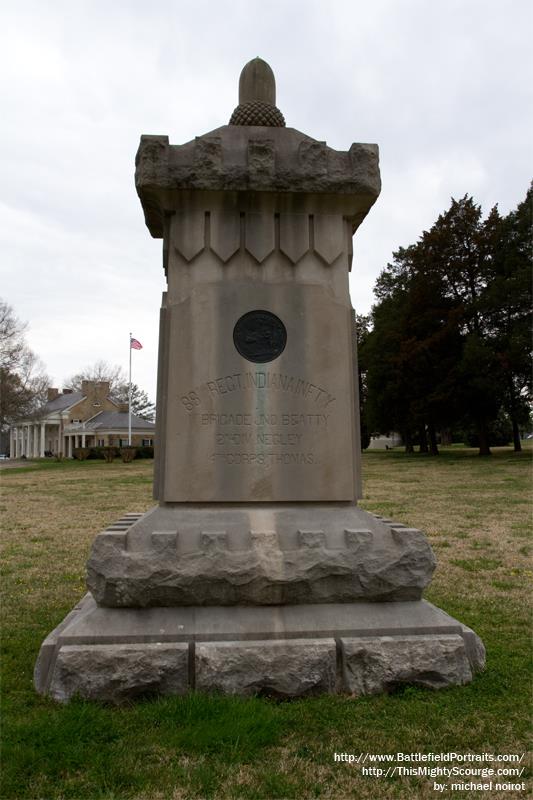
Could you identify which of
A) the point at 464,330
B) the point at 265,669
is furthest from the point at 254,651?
the point at 464,330

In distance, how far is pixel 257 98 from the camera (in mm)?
4902

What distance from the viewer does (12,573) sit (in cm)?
746

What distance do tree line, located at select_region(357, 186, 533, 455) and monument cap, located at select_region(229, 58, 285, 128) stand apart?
27.0 meters

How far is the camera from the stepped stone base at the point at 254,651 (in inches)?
144

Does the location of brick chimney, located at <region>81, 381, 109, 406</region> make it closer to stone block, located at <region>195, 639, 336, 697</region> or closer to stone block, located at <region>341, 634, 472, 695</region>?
stone block, located at <region>195, 639, 336, 697</region>

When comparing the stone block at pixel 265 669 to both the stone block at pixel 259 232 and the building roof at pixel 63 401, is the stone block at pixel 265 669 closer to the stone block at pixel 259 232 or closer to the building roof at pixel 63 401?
the stone block at pixel 259 232

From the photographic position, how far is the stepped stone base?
3662 millimetres

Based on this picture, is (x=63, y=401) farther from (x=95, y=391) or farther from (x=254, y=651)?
(x=254, y=651)

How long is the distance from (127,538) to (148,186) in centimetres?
238

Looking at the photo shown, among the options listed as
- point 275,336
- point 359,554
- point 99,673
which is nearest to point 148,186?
point 275,336

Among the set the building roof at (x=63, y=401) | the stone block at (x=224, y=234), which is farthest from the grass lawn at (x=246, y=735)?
the building roof at (x=63, y=401)

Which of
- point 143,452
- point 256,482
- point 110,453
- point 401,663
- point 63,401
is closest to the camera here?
point 401,663

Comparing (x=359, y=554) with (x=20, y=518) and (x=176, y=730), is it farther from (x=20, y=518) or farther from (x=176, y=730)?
(x=20, y=518)

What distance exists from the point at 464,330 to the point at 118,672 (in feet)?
110
